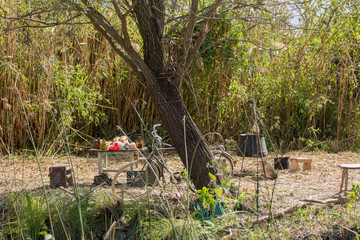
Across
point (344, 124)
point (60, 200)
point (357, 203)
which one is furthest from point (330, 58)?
point (60, 200)

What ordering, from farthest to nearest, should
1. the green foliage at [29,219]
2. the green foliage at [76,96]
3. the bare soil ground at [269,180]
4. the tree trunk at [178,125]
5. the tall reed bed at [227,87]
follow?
1. the tall reed bed at [227,87]
2. the green foliage at [76,96]
3. the bare soil ground at [269,180]
4. the tree trunk at [178,125]
5. the green foliage at [29,219]

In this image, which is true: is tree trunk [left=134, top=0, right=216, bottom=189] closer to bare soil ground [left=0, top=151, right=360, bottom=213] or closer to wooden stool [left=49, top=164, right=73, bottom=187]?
bare soil ground [left=0, top=151, right=360, bottom=213]

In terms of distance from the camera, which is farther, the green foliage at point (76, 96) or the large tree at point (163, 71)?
the green foliage at point (76, 96)

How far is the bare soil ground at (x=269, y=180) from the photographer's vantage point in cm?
331

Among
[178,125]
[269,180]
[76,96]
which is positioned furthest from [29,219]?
[76,96]

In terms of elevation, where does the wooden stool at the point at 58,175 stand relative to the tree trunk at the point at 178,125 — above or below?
below

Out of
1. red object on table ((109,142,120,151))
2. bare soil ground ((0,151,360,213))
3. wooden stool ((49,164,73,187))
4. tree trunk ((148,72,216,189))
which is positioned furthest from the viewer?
red object on table ((109,142,120,151))

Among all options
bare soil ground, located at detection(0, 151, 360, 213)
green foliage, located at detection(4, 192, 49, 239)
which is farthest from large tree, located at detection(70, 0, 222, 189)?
green foliage, located at detection(4, 192, 49, 239)

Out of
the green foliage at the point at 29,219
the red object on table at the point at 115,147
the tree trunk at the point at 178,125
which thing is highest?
the tree trunk at the point at 178,125

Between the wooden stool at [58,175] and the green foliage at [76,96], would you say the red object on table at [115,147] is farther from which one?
the green foliage at [76,96]

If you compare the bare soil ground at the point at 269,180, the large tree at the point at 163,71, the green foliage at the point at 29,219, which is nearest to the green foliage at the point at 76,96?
the bare soil ground at the point at 269,180

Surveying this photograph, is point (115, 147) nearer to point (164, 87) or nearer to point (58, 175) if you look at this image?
point (58, 175)

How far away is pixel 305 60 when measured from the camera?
6930 mm

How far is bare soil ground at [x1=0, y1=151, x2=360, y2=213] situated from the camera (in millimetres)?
3307
